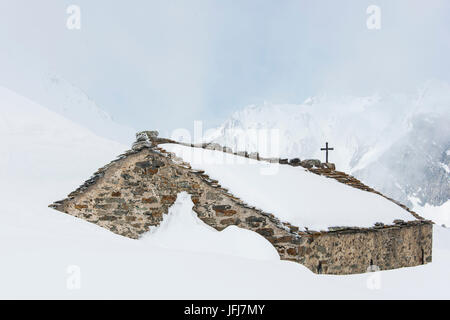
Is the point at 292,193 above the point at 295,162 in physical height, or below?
below

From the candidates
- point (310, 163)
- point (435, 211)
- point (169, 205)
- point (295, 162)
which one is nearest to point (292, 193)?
point (169, 205)

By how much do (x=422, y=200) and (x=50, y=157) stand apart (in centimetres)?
8336

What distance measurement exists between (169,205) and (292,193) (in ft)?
10.3

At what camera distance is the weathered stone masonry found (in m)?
8.40

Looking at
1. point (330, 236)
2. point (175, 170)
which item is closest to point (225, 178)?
point (175, 170)

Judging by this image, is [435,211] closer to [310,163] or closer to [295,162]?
[310,163]

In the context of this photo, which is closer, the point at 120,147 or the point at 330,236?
the point at 330,236

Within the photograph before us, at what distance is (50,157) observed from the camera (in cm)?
3116

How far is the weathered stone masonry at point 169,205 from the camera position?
8.40 m

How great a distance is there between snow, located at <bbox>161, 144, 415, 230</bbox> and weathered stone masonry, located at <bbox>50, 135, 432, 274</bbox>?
0.29 m

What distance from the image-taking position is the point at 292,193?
33.9 feet

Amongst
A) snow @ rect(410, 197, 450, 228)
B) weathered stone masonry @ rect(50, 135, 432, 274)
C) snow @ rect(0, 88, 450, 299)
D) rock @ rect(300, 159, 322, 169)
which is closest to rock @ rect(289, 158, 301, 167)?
rock @ rect(300, 159, 322, 169)

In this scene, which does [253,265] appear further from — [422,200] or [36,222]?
[422,200]

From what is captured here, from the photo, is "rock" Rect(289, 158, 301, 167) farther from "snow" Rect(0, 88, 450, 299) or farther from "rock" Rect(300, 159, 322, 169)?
"snow" Rect(0, 88, 450, 299)
